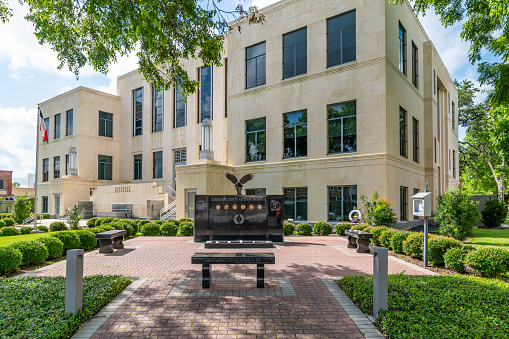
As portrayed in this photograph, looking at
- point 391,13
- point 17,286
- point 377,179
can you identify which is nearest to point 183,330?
point 17,286

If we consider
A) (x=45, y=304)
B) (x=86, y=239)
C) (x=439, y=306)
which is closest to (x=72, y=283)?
(x=45, y=304)

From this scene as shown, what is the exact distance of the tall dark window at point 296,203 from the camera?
2236 centimetres

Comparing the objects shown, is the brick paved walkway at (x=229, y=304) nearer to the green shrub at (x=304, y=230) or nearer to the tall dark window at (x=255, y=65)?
the green shrub at (x=304, y=230)

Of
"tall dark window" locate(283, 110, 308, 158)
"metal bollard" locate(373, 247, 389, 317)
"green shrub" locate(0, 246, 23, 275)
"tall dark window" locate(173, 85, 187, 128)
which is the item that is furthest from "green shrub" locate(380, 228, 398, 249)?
"tall dark window" locate(173, 85, 187, 128)

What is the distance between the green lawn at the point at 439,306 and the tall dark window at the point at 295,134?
15272 mm

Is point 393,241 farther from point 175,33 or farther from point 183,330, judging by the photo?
point 175,33

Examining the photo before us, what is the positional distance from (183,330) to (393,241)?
9918mm

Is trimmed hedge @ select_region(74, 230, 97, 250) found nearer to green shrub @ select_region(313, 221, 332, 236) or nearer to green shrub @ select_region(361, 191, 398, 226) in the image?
green shrub @ select_region(313, 221, 332, 236)

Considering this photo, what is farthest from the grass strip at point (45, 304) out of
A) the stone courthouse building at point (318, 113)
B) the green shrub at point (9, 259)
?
the stone courthouse building at point (318, 113)

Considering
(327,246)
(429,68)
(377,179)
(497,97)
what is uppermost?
(429,68)

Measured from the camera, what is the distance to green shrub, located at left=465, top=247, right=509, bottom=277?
888cm

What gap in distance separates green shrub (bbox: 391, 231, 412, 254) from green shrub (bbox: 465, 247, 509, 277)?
330 cm

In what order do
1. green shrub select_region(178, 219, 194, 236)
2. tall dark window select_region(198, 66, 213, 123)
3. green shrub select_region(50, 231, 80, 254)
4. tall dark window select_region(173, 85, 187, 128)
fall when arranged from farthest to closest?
tall dark window select_region(173, 85, 187, 128)
tall dark window select_region(198, 66, 213, 123)
green shrub select_region(178, 219, 194, 236)
green shrub select_region(50, 231, 80, 254)

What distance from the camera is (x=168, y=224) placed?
18.3 metres
